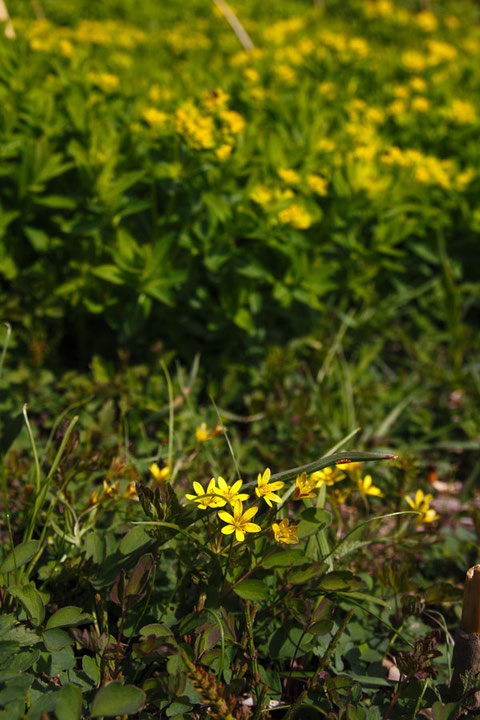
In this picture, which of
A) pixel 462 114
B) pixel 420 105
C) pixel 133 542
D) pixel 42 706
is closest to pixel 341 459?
pixel 133 542

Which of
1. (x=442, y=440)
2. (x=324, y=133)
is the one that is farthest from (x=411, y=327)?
(x=324, y=133)

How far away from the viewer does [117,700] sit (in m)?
1.21

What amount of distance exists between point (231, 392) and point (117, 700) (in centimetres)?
147

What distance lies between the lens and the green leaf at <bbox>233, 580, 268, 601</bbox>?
144 cm

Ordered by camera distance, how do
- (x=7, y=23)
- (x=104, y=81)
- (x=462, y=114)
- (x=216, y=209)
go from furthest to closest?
(x=462, y=114) → (x=7, y=23) → (x=104, y=81) → (x=216, y=209)

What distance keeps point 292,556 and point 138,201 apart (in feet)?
4.69

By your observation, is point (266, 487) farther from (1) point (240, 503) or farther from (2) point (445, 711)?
(2) point (445, 711)

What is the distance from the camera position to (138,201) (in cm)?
234

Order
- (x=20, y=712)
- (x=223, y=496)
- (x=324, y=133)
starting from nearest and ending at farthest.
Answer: (x=20, y=712)
(x=223, y=496)
(x=324, y=133)

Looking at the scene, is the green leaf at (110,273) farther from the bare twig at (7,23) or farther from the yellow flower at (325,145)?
the bare twig at (7,23)

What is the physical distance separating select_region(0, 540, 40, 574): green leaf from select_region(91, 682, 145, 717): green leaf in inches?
14.1

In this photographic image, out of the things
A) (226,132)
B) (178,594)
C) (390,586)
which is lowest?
(390,586)

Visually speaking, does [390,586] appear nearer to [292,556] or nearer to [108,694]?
[292,556]

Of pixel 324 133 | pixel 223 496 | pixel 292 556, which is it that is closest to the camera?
pixel 223 496
